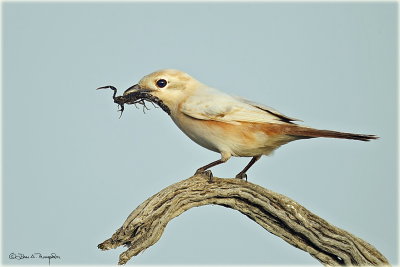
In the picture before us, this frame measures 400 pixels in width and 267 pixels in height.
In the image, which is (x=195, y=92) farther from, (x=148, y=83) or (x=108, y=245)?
(x=108, y=245)

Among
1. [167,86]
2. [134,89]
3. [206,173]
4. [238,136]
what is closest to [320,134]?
[238,136]

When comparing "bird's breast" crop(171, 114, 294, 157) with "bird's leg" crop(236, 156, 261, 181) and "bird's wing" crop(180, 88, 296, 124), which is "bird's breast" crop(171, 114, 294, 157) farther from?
"bird's leg" crop(236, 156, 261, 181)

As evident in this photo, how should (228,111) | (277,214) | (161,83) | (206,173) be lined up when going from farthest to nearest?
(161,83) → (228,111) → (206,173) → (277,214)

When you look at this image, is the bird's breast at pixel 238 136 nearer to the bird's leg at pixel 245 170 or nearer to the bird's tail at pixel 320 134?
the bird's tail at pixel 320 134

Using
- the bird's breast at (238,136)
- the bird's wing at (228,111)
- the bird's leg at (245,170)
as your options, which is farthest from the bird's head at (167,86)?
the bird's leg at (245,170)

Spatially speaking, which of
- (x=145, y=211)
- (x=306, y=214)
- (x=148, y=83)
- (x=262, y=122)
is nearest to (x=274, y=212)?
(x=306, y=214)

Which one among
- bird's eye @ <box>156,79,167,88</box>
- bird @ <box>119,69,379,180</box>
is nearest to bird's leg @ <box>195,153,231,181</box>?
bird @ <box>119,69,379,180</box>

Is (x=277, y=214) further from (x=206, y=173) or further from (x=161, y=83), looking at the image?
(x=161, y=83)
